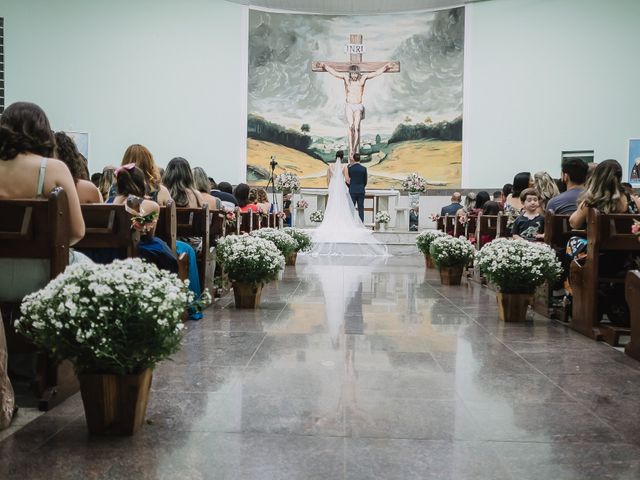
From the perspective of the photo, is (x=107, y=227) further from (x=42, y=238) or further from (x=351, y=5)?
(x=351, y=5)

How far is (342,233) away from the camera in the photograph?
13.0m

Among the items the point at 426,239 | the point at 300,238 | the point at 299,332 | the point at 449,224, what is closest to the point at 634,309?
the point at 299,332

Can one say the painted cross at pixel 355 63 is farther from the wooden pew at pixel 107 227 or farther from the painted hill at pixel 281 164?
the wooden pew at pixel 107 227

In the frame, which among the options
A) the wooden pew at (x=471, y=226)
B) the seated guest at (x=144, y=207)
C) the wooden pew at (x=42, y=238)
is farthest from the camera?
the wooden pew at (x=471, y=226)

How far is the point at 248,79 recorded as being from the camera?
1798 cm

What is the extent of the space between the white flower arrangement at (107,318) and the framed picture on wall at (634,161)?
15.3m

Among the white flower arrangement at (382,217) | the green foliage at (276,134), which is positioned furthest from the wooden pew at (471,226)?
the green foliage at (276,134)

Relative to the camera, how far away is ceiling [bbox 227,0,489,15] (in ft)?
58.7

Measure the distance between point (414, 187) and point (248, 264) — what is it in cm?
1180

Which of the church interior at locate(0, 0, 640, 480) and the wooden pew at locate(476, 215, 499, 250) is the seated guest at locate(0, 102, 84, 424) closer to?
the church interior at locate(0, 0, 640, 480)

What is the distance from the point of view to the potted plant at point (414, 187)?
16844 millimetres

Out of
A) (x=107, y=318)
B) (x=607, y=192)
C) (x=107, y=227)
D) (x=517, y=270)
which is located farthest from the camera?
(x=517, y=270)

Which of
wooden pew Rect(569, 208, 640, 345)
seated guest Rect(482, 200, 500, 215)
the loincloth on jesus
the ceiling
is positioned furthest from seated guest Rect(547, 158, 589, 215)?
the ceiling

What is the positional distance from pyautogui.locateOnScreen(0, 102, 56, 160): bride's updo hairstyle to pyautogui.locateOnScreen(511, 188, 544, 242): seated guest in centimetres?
455
